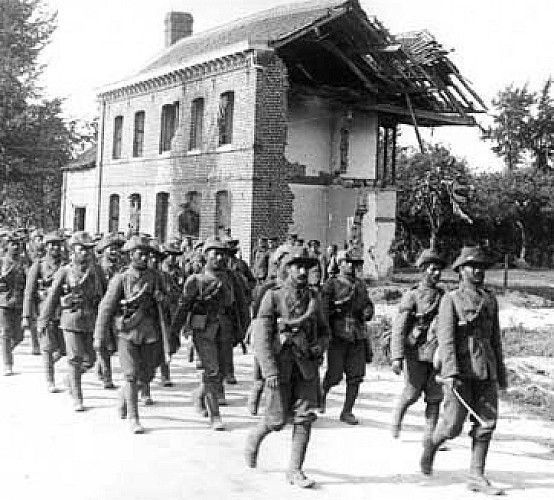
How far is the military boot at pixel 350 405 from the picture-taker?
9336mm

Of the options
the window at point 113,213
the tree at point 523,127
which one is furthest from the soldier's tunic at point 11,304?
the tree at point 523,127

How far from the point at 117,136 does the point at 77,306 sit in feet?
75.2

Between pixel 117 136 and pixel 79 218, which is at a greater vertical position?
pixel 117 136

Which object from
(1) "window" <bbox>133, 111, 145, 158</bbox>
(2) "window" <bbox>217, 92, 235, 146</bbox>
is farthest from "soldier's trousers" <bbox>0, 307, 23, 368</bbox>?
(1) "window" <bbox>133, 111, 145, 158</bbox>

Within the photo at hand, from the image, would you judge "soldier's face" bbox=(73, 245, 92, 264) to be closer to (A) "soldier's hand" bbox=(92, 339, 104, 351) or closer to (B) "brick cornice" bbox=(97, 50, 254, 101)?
(A) "soldier's hand" bbox=(92, 339, 104, 351)

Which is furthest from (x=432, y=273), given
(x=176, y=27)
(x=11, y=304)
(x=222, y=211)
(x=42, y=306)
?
(x=176, y=27)

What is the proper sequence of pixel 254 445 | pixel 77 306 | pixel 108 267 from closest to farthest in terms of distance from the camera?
1. pixel 254 445
2. pixel 77 306
3. pixel 108 267

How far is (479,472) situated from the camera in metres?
6.89

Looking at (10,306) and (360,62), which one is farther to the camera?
(360,62)

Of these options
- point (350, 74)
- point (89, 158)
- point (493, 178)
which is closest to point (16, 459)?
point (350, 74)

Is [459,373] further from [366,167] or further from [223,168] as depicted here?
[366,167]

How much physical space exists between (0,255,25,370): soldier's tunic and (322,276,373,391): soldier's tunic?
15.8ft

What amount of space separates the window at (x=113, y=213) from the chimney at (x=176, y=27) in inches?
319

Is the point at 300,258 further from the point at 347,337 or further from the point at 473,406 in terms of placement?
the point at 347,337
